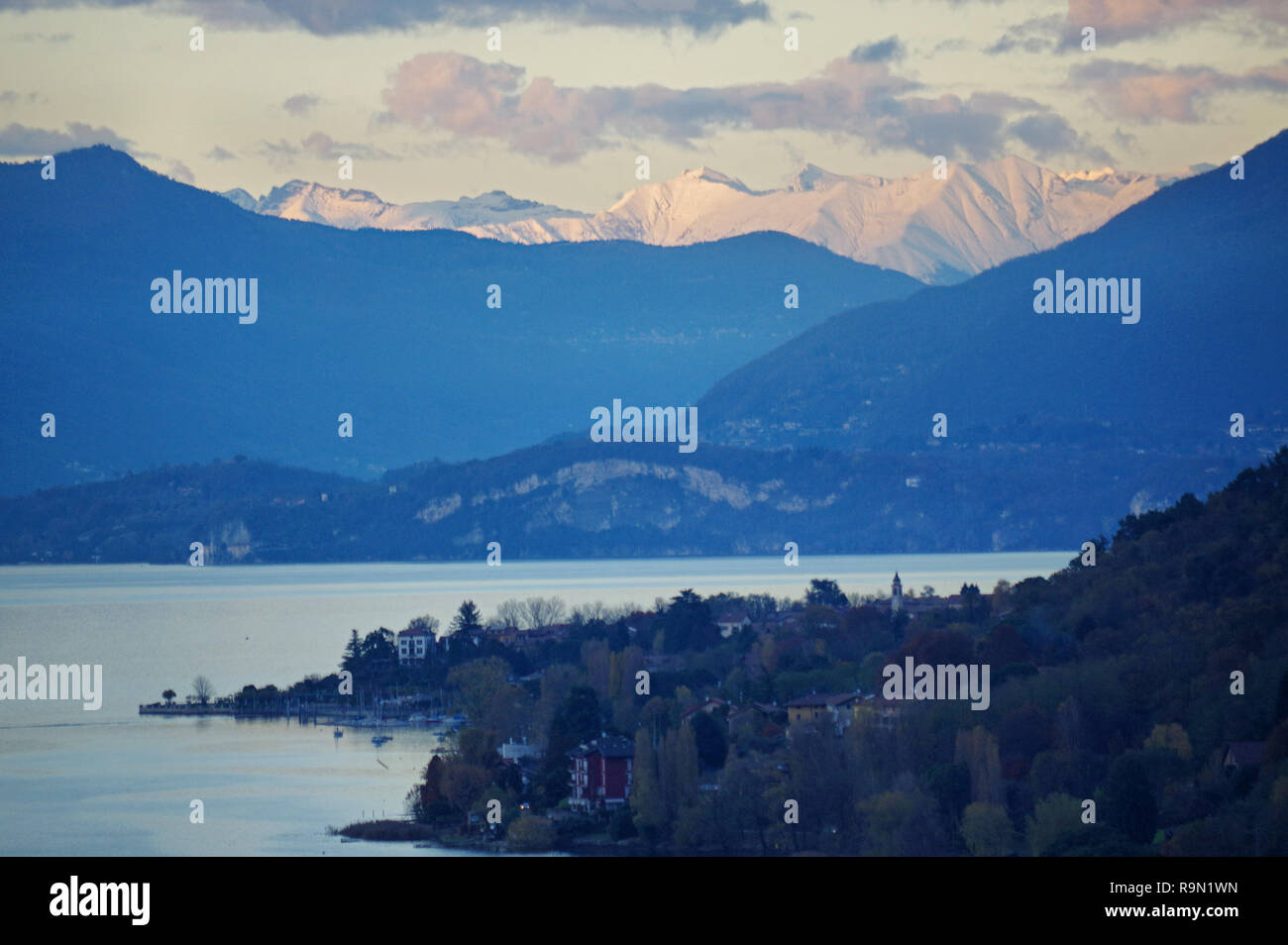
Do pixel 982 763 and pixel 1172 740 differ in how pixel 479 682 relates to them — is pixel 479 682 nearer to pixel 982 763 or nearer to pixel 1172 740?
pixel 982 763

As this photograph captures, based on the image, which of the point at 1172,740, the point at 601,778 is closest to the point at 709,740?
the point at 601,778

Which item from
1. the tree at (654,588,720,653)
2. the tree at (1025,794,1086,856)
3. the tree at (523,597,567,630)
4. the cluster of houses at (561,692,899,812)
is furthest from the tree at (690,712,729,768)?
the tree at (523,597,567,630)

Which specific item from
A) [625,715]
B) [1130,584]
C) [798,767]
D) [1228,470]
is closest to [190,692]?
[625,715]

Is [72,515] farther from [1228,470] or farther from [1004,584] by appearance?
[1004,584]

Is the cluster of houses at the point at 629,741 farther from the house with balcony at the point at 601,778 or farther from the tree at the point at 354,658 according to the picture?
the tree at the point at 354,658
